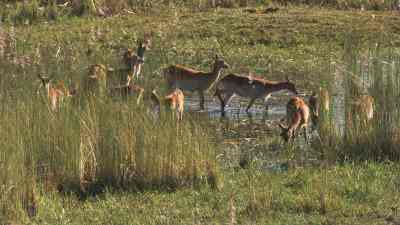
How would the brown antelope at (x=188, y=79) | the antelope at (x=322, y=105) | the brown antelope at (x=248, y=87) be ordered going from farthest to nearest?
1. the brown antelope at (x=188, y=79)
2. the brown antelope at (x=248, y=87)
3. the antelope at (x=322, y=105)

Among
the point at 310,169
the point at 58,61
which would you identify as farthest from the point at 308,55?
the point at 310,169

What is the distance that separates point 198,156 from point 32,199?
1804mm

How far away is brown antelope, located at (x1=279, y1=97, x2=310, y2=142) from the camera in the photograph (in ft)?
41.7

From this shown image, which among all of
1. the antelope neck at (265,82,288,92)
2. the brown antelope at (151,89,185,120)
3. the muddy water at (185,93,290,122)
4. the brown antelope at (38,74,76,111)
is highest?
the brown antelope at (38,74,76,111)

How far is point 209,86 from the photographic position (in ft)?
54.2

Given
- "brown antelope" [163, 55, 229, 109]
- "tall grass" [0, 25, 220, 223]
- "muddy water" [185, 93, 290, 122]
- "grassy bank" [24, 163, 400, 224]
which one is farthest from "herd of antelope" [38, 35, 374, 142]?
"grassy bank" [24, 163, 400, 224]

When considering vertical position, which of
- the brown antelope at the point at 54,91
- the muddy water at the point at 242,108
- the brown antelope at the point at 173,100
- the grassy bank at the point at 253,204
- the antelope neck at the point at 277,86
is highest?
the brown antelope at the point at 54,91

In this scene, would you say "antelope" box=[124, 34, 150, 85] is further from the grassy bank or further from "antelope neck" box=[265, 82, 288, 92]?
the grassy bank

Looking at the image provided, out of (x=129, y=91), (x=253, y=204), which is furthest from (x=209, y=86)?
(x=253, y=204)

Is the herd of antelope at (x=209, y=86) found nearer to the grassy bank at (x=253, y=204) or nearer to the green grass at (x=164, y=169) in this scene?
the green grass at (x=164, y=169)

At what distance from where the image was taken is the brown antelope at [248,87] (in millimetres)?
15992

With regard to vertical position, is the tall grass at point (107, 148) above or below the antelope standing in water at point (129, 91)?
below

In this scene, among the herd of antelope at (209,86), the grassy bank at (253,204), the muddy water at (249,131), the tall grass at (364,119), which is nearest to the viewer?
the grassy bank at (253,204)

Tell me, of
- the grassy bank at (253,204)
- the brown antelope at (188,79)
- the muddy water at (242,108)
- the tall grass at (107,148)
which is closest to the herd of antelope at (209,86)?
the brown antelope at (188,79)
